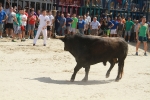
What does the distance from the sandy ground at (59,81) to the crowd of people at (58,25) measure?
4.23 metres

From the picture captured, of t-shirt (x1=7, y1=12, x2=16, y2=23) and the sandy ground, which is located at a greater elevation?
t-shirt (x1=7, y1=12, x2=16, y2=23)

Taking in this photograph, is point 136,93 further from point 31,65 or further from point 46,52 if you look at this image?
point 46,52

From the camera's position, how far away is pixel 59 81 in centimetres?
912

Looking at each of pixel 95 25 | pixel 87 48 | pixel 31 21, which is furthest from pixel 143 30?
pixel 87 48

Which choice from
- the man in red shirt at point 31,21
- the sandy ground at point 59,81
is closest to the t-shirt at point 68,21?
the man in red shirt at point 31,21

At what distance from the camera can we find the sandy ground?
753 centimetres

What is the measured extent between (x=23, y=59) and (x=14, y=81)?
3.96 meters

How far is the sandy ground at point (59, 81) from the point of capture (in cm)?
753

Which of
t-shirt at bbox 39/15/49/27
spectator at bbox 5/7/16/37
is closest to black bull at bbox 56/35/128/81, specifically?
t-shirt at bbox 39/15/49/27

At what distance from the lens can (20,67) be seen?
1089 centimetres

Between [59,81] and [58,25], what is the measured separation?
44.6 ft

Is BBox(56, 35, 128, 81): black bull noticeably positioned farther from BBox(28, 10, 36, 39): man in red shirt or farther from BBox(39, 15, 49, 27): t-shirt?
BBox(28, 10, 36, 39): man in red shirt

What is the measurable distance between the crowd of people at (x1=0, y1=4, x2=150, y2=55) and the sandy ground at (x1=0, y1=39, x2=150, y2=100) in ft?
13.9

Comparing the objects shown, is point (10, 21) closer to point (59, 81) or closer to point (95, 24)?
point (95, 24)
